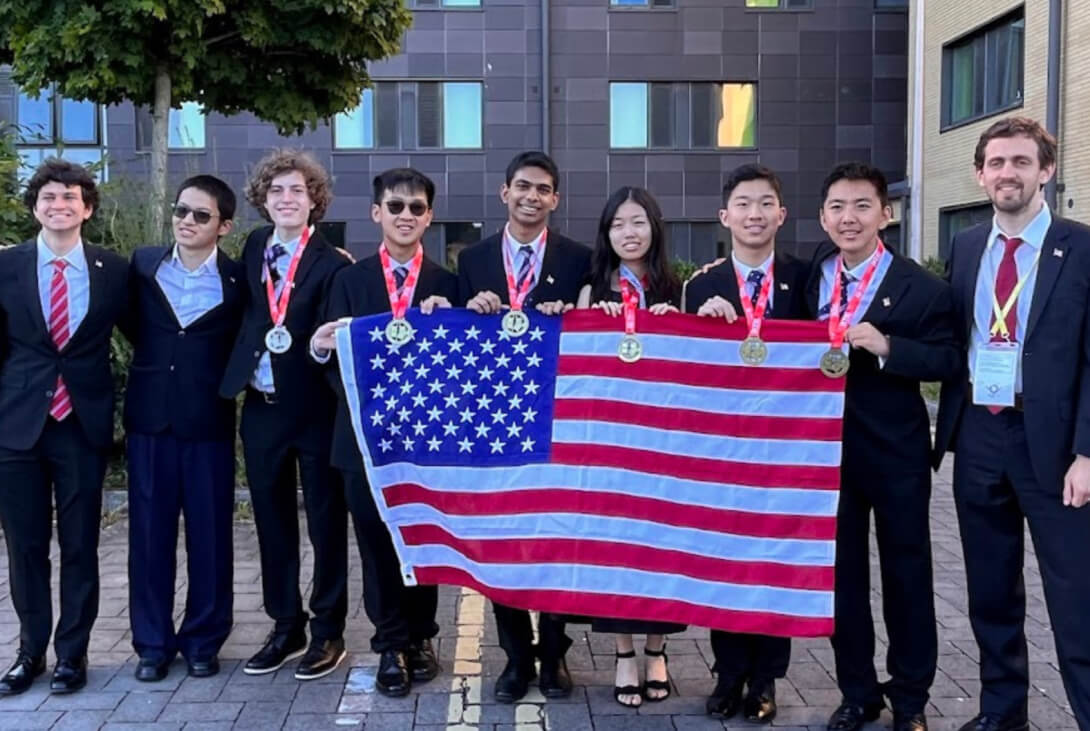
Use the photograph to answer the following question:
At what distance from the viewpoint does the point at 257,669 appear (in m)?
4.87

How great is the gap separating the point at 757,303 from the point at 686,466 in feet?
2.58

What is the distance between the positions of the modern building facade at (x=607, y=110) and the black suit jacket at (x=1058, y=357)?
846 inches

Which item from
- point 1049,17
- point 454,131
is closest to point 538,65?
point 454,131

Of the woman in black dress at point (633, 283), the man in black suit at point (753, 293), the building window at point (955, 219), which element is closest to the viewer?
the man in black suit at point (753, 293)

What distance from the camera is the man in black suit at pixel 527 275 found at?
15.1 ft

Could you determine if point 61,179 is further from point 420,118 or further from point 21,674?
point 420,118

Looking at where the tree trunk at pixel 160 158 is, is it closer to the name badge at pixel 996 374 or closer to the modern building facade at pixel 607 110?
the name badge at pixel 996 374

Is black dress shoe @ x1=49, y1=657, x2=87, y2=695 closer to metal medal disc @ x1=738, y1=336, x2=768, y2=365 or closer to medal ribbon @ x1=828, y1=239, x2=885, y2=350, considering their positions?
metal medal disc @ x1=738, y1=336, x2=768, y2=365

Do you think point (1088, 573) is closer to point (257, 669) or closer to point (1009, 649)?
point (1009, 649)

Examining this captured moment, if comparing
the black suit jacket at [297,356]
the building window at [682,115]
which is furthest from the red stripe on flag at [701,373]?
the building window at [682,115]

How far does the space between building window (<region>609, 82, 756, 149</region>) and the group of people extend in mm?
21452

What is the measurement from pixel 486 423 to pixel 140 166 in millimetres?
22404

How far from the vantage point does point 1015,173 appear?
3.91 m

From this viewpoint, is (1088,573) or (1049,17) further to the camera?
(1049,17)
